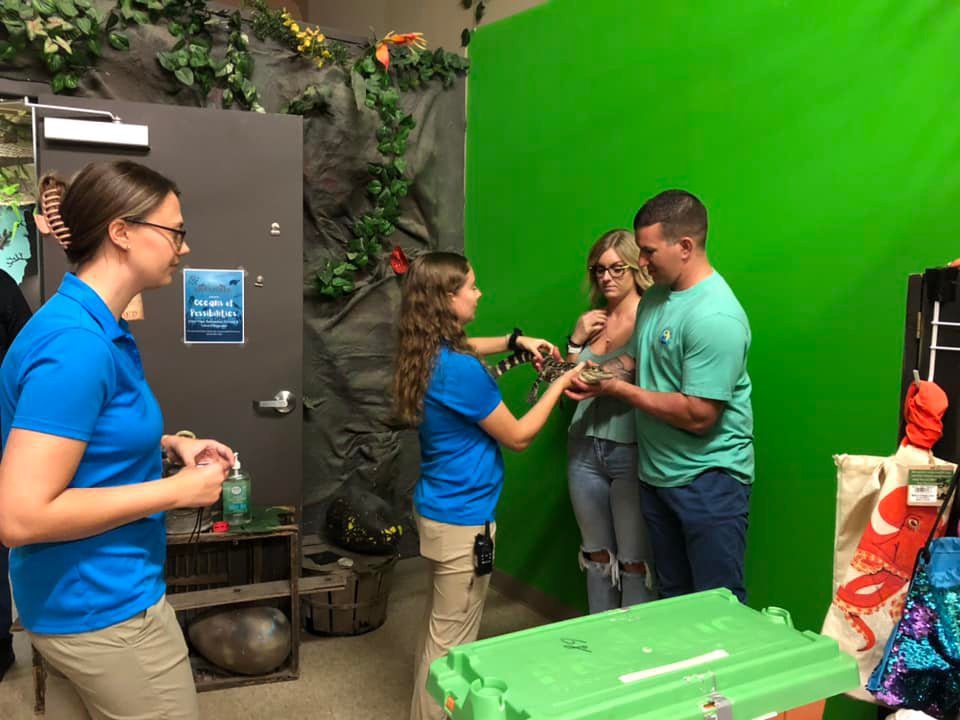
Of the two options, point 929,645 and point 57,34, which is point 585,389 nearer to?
point 929,645

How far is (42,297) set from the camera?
2.84 metres

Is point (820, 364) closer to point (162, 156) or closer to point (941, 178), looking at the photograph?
point (941, 178)

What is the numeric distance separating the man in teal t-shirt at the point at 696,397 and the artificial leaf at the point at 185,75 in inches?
80.5

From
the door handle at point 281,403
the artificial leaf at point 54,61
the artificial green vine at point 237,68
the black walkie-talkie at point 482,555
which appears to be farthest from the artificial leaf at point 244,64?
the black walkie-talkie at point 482,555

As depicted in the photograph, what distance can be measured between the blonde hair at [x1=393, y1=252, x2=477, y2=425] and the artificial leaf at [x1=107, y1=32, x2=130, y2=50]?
71.4 inches

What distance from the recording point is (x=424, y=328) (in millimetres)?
2020

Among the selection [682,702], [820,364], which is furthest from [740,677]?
[820,364]

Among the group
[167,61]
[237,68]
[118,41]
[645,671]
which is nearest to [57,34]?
[118,41]

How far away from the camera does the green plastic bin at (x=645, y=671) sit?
3.40ft

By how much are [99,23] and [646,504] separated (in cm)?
274

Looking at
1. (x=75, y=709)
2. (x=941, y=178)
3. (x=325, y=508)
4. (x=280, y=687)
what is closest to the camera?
(x=75, y=709)

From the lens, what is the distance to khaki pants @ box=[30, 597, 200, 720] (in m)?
1.23

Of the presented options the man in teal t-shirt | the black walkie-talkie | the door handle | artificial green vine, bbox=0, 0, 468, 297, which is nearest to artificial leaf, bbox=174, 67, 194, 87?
artificial green vine, bbox=0, 0, 468, 297

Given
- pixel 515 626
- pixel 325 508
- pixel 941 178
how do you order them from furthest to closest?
pixel 325 508
pixel 515 626
pixel 941 178
